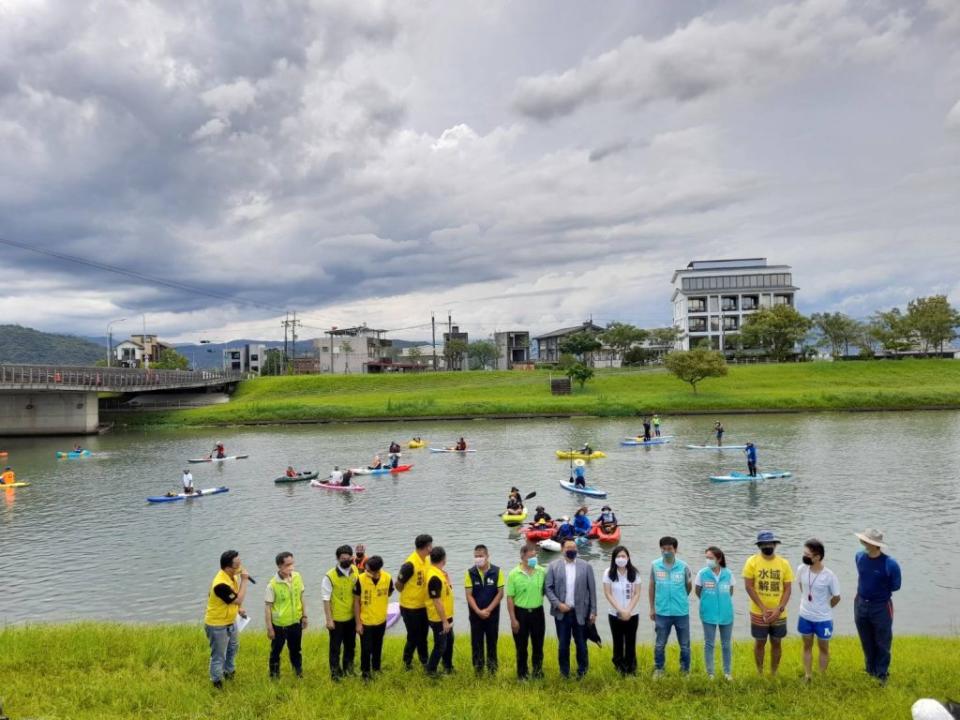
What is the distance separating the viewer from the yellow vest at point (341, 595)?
449 inches

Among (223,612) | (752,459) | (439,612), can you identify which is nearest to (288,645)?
(223,612)

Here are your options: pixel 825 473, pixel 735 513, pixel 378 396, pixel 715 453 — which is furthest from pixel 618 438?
pixel 378 396

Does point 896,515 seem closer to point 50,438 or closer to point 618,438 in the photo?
point 618,438

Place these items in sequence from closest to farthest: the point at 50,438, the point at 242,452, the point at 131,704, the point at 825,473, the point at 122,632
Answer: the point at 131,704
the point at 122,632
the point at 825,473
the point at 242,452
the point at 50,438

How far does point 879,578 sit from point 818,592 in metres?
0.91

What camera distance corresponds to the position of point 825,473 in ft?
121

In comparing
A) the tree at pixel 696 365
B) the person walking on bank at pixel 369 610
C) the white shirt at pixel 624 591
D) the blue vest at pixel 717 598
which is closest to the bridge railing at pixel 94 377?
the tree at pixel 696 365

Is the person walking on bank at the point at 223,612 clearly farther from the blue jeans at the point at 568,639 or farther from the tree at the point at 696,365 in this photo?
the tree at the point at 696,365

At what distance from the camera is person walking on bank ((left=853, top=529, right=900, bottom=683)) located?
1038 centimetres

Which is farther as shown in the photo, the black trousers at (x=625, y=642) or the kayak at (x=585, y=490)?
the kayak at (x=585, y=490)

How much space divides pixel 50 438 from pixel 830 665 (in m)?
76.1

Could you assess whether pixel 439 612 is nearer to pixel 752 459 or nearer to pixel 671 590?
pixel 671 590

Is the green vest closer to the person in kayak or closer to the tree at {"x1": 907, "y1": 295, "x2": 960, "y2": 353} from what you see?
the person in kayak

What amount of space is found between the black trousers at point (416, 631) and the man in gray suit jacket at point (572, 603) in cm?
219
